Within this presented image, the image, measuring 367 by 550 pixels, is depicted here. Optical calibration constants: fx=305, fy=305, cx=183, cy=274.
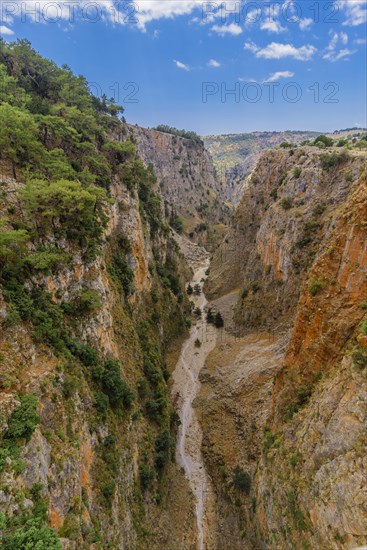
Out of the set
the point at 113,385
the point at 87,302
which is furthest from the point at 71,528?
the point at 87,302

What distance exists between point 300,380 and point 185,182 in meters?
125

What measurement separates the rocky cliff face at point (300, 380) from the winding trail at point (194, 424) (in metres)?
1.51

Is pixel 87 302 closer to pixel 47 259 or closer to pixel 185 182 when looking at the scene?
pixel 47 259

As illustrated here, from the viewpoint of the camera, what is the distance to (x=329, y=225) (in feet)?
139

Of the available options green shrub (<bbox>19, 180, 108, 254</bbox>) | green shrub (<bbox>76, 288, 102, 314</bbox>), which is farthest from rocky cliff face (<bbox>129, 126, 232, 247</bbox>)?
green shrub (<bbox>76, 288, 102, 314</bbox>)

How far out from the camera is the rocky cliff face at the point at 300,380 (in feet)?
59.7

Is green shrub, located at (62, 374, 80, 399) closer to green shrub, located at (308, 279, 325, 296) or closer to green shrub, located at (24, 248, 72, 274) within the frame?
green shrub, located at (24, 248, 72, 274)

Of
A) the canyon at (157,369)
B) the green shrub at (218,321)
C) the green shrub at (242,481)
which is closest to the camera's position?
the canyon at (157,369)

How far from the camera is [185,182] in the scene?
13938cm

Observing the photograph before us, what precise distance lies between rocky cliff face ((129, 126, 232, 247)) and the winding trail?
69544mm

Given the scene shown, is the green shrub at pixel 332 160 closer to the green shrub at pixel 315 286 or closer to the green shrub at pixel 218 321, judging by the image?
the green shrub at pixel 315 286

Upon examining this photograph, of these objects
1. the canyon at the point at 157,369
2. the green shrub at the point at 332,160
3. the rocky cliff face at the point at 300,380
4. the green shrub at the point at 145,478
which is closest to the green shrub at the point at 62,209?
the canyon at the point at 157,369

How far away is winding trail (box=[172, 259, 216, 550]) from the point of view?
3412 centimetres

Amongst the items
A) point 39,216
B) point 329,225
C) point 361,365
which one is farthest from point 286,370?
point 39,216
